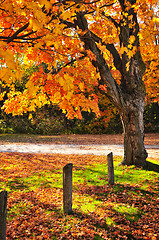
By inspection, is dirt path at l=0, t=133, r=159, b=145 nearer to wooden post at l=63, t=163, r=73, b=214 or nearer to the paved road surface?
the paved road surface

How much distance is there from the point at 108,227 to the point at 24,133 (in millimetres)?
16333

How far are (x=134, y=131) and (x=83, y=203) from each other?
3459 millimetres

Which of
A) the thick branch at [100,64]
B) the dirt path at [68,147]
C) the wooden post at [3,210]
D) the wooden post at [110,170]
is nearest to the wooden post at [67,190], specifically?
the wooden post at [3,210]

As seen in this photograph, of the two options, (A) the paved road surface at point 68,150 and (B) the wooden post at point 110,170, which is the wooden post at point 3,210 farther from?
(A) the paved road surface at point 68,150

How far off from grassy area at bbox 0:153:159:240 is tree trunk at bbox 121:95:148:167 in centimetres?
39

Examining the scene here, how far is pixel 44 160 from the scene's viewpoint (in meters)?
9.40

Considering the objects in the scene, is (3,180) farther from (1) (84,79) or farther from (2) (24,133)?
(2) (24,133)

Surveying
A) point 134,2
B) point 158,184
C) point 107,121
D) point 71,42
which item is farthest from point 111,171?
point 107,121

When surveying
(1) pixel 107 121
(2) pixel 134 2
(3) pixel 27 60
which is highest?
(2) pixel 134 2

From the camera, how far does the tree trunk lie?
25.4ft

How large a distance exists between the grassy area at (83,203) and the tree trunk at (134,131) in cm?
39

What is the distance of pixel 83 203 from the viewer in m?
5.18

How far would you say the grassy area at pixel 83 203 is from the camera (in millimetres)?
4027

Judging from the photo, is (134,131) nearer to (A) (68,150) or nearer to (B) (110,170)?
(B) (110,170)
